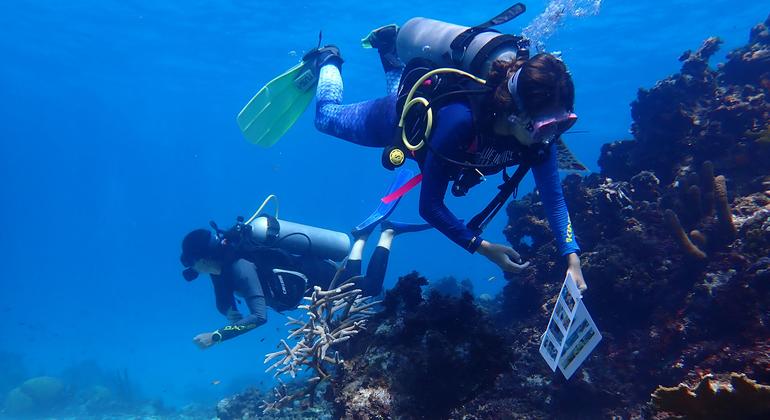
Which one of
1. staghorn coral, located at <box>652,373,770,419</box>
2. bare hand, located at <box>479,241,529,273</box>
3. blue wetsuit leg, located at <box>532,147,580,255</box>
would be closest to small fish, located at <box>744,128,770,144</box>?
blue wetsuit leg, located at <box>532,147,580,255</box>

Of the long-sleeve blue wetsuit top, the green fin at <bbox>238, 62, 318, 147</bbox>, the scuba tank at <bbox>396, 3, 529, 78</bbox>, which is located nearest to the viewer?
the long-sleeve blue wetsuit top

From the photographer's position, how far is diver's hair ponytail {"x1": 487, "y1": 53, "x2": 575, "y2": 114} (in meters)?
3.24

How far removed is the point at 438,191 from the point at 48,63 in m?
53.7

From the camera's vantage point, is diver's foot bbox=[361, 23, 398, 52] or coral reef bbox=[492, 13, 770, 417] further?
diver's foot bbox=[361, 23, 398, 52]

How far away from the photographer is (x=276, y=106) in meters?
8.86

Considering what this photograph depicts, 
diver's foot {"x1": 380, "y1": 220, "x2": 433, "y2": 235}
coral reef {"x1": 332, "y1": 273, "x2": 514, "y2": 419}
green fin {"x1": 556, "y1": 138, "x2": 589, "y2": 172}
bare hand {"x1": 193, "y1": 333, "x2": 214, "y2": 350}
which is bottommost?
coral reef {"x1": 332, "y1": 273, "x2": 514, "y2": 419}

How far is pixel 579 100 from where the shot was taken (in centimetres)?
4125

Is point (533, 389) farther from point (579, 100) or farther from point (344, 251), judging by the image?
point (579, 100)

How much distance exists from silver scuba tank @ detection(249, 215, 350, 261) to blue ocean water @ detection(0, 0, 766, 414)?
16189mm

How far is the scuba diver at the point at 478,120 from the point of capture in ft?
11.1

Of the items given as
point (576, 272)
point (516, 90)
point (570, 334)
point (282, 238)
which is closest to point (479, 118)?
point (516, 90)

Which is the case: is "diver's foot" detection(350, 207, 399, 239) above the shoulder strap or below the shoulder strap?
above

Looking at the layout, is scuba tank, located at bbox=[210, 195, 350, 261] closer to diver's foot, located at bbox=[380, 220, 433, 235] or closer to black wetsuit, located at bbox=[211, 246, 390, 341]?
black wetsuit, located at bbox=[211, 246, 390, 341]

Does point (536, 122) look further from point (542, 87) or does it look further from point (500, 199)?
point (500, 199)
